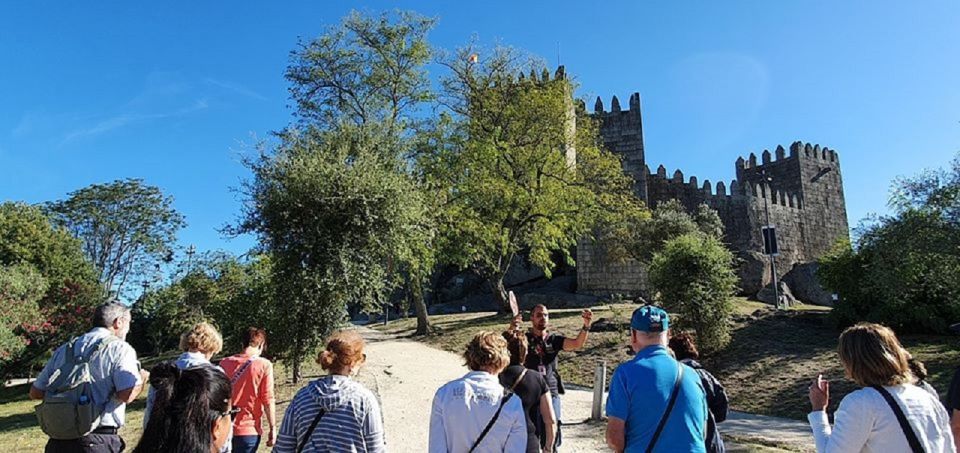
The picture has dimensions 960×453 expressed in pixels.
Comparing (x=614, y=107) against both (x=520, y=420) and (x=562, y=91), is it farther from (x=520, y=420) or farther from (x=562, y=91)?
(x=520, y=420)

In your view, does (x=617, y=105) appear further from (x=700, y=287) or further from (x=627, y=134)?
(x=700, y=287)

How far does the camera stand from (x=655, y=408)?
284 centimetres

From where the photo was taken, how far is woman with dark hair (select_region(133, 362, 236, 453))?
218 centimetres

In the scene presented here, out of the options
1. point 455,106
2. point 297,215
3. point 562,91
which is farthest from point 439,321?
point 297,215

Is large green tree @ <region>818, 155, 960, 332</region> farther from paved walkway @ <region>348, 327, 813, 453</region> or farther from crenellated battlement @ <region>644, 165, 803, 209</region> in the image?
crenellated battlement @ <region>644, 165, 803, 209</region>

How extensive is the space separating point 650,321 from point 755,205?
113ft

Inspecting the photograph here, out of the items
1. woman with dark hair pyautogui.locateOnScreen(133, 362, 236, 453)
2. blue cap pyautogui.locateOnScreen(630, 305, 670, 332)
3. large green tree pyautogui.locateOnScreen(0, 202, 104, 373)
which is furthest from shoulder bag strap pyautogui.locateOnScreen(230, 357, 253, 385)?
large green tree pyautogui.locateOnScreen(0, 202, 104, 373)

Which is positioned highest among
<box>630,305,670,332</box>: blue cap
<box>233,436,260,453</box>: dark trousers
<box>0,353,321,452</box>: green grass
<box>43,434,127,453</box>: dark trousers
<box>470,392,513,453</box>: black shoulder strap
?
<box>630,305,670,332</box>: blue cap

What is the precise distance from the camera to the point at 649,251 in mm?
26078

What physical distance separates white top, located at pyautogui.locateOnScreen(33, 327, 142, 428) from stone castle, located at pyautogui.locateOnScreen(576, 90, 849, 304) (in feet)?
74.2

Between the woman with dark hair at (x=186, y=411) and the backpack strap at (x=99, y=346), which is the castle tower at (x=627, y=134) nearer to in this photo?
the backpack strap at (x=99, y=346)

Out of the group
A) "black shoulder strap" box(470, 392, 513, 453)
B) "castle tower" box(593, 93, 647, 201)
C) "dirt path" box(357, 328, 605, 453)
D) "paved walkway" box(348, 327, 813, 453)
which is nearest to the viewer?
"black shoulder strap" box(470, 392, 513, 453)

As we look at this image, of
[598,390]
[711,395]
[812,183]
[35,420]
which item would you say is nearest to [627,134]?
[812,183]

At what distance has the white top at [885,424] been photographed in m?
2.41
